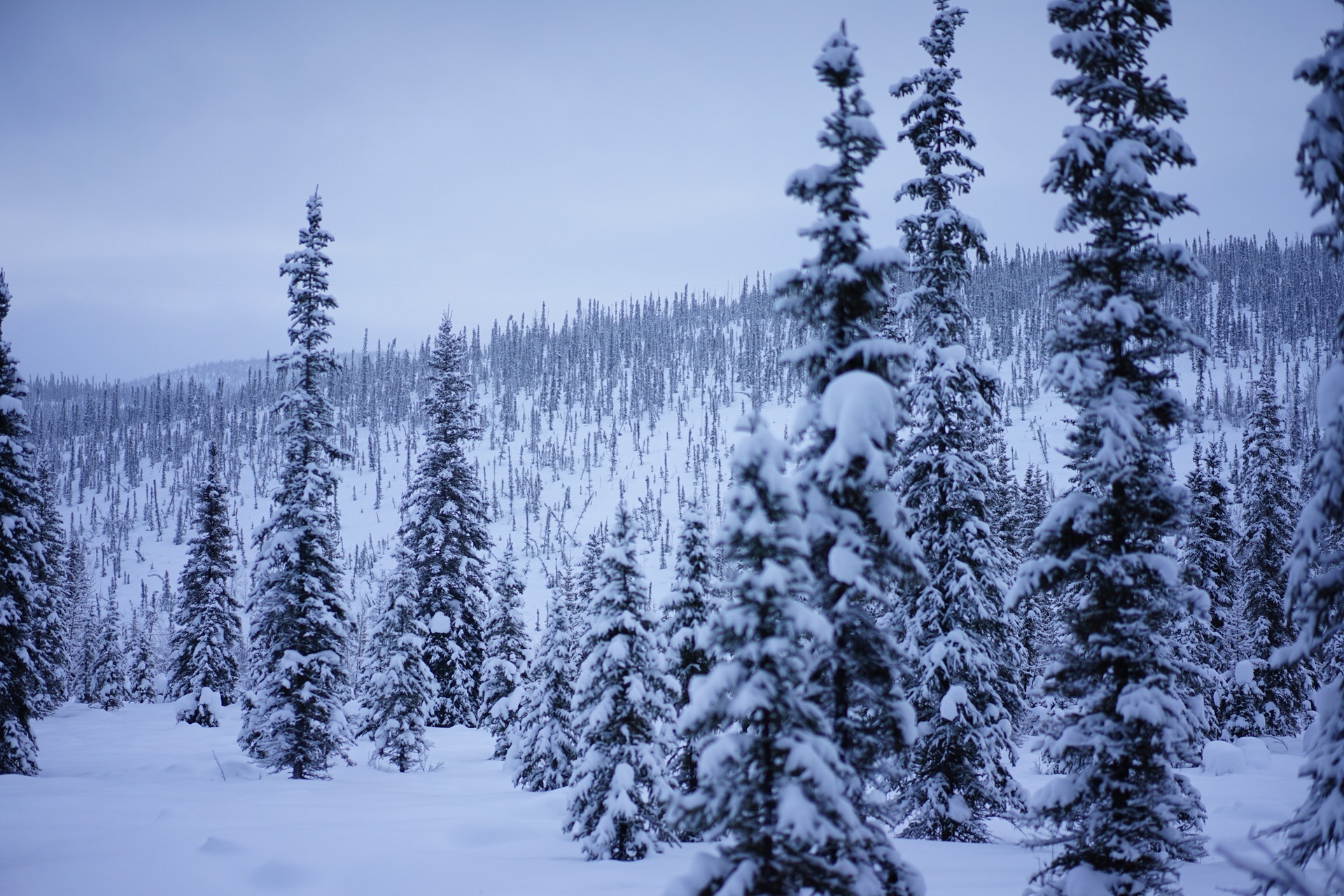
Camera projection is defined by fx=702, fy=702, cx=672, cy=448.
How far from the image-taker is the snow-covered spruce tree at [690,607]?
16.4 m

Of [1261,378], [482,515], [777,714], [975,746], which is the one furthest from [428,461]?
[1261,378]

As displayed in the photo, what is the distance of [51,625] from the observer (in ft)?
121

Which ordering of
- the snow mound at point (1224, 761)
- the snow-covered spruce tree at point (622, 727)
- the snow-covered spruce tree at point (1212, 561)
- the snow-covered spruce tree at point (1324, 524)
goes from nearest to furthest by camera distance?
the snow-covered spruce tree at point (1324, 524), the snow-covered spruce tree at point (622, 727), the snow mound at point (1224, 761), the snow-covered spruce tree at point (1212, 561)

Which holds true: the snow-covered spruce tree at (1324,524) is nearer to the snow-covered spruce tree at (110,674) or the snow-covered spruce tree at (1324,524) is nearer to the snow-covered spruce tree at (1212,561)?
the snow-covered spruce tree at (1212,561)

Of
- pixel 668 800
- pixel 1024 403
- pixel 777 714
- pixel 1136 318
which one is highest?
pixel 1024 403

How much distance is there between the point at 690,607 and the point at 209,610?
3127 cm

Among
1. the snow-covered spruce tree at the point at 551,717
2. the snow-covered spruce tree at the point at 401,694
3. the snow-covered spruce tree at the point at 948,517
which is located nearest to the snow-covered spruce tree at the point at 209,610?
the snow-covered spruce tree at the point at 401,694

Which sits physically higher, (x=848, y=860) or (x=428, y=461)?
(x=428, y=461)

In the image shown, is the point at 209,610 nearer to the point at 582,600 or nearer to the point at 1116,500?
the point at 582,600

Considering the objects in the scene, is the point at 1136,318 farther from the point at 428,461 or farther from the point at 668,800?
the point at 428,461

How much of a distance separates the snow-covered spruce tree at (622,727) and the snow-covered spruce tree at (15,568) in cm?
1741

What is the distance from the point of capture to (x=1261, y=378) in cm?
3011

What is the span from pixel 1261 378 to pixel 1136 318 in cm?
2743

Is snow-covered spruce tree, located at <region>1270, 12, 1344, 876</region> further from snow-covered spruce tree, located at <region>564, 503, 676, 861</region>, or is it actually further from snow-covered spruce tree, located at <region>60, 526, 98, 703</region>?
snow-covered spruce tree, located at <region>60, 526, 98, 703</region>
